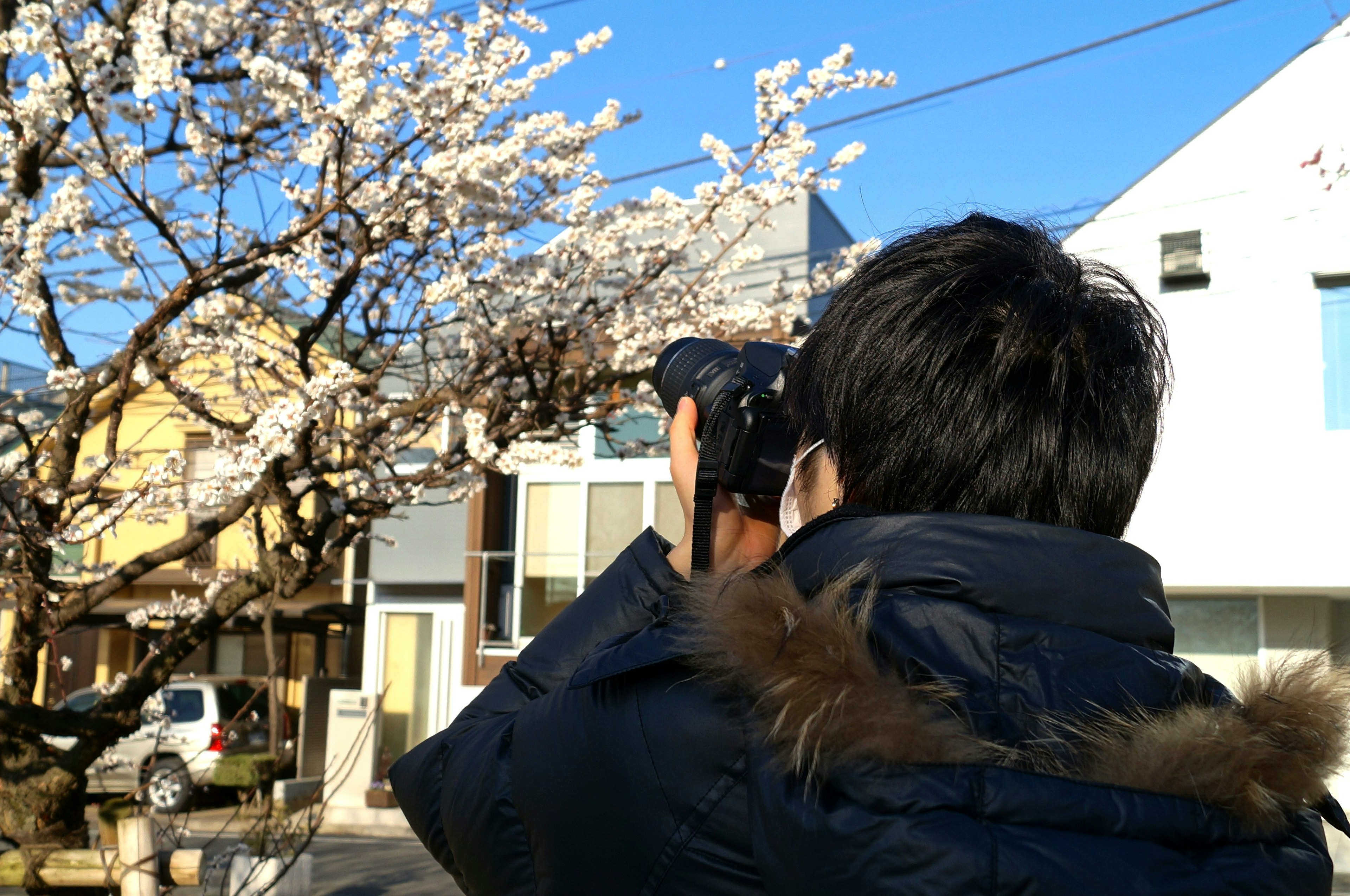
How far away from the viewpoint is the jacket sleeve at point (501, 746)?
2.82 feet

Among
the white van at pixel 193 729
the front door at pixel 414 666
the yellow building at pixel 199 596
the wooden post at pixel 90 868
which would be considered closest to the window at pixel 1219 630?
the wooden post at pixel 90 868

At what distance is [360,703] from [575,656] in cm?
1073

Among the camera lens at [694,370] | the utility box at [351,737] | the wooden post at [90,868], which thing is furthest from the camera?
the utility box at [351,737]

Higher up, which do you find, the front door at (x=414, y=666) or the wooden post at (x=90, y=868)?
the wooden post at (x=90, y=868)

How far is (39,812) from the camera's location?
12.0 ft

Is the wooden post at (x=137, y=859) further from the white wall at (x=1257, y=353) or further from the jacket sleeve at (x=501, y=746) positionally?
the white wall at (x=1257, y=353)

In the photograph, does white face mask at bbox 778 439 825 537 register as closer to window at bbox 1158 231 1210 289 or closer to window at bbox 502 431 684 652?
window at bbox 1158 231 1210 289

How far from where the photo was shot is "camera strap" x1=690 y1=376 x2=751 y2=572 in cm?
100

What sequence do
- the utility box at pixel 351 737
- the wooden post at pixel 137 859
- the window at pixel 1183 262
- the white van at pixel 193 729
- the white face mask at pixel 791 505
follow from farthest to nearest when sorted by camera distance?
the white van at pixel 193 729
the utility box at pixel 351 737
the window at pixel 1183 262
the wooden post at pixel 137 859
the white face mask at pixel 791 505

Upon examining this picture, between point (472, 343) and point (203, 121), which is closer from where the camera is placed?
point (203, 121)

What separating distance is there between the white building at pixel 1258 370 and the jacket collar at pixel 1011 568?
8.04m

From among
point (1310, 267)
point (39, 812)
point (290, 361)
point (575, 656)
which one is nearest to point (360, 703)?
point (290, 361)

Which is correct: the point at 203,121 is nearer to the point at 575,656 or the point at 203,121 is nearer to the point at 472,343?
the point at 472,343

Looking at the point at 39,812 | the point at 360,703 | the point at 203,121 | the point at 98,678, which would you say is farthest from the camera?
the point at 98,678
